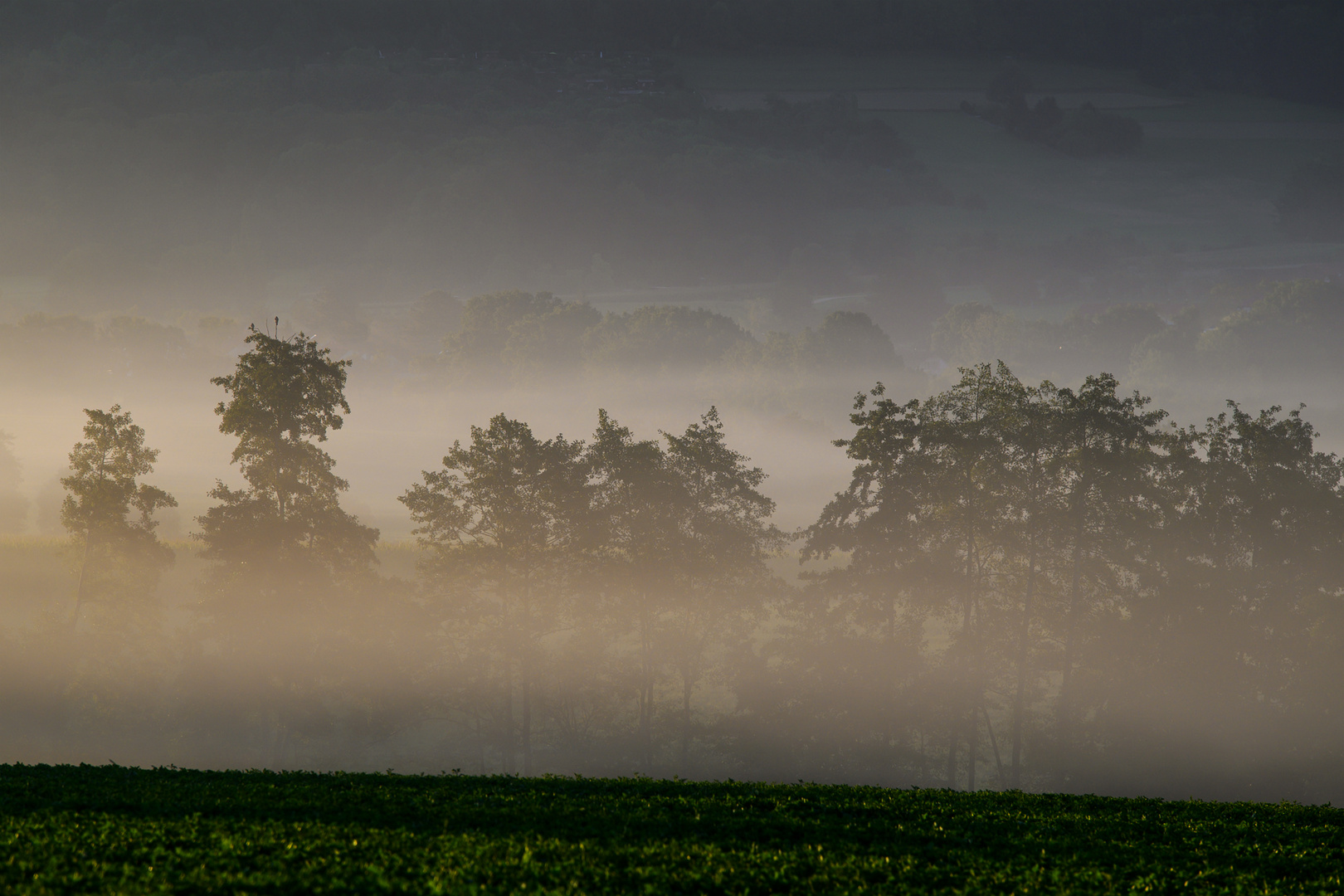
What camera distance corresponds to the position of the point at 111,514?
149ft

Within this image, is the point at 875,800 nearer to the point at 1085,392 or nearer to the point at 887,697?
the point at 887,697

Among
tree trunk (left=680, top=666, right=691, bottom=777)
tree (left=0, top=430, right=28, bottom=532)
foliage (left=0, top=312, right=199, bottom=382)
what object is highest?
foliage (left=0, top=312, right=199, bottom=382)

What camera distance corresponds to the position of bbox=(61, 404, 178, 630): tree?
149 feet

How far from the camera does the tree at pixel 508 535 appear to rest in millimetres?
43531

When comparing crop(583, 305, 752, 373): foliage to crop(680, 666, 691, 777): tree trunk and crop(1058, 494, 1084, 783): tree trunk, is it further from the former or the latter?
crop(1058, 494, 1084, 783): tree trunk

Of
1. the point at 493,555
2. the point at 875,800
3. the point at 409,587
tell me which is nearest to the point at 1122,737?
the point at 875,800

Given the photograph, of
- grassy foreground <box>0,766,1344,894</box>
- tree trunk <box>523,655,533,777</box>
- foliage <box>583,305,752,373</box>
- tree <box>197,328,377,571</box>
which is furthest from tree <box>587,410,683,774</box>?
foliage <box>583,305,752,373</box>

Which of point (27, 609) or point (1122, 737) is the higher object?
point (27, 609)

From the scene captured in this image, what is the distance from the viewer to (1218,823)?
21953mm

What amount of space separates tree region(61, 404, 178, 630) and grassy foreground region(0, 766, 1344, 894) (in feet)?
81.4

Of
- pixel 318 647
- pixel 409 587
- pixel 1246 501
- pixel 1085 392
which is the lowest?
pixel 318 647

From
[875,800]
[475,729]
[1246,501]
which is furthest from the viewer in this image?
[475,729]

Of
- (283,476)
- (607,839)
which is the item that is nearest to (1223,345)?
(283,476)

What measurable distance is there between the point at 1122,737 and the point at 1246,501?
12095 millimetres
